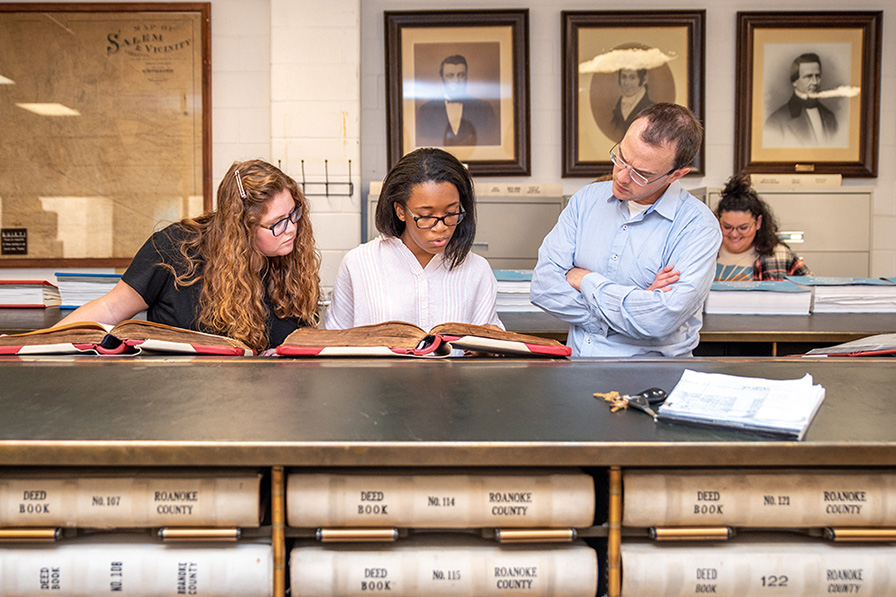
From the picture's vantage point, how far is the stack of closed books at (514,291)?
9.73 feet

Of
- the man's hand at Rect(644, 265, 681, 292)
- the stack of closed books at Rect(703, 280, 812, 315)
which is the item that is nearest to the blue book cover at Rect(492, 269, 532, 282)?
the stack of closed books at Rect(703, 280, 812, 315)

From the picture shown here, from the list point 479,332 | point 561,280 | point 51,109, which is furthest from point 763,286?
point 51,109

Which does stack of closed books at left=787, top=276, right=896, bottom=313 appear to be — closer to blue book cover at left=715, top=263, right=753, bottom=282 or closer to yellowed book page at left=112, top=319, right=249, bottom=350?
blue book cover at left=715, top=263, right=753, bottom=282

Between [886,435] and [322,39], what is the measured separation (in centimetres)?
389

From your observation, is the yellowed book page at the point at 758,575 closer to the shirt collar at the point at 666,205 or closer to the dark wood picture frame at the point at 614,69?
the shirt collar at the point at 666,205

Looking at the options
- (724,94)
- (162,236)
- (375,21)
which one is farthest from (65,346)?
(724,94)

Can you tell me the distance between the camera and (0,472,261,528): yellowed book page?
1.05 m

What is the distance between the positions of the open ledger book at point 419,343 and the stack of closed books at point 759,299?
1.53m

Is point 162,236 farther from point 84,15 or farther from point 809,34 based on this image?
point 809,34

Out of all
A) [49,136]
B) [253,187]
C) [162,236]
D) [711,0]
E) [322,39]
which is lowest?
[162,236]

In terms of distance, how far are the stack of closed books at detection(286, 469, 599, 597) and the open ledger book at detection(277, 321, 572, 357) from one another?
50 cm

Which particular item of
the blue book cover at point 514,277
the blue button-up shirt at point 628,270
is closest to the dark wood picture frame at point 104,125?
the blue book cover at point 514,277

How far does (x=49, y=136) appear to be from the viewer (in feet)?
14.9

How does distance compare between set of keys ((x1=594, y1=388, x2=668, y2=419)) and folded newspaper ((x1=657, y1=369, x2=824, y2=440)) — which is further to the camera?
set of keys ((x1=594, y1=388, x2=668, y2=419))
